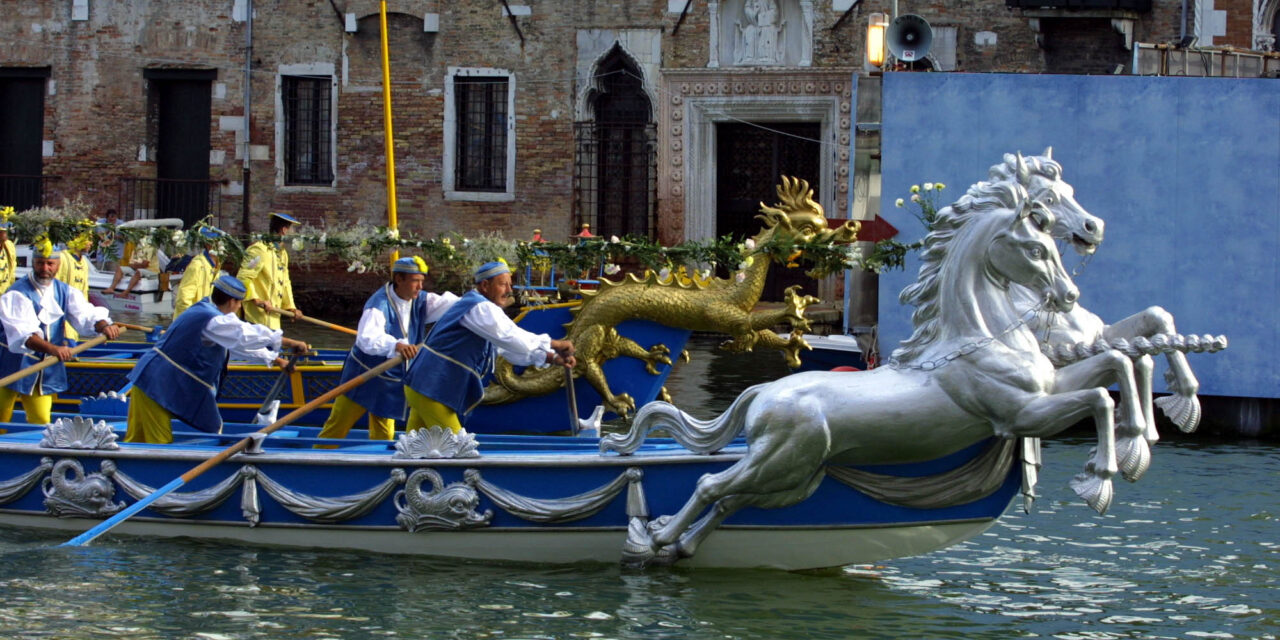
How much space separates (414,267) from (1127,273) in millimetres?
6292

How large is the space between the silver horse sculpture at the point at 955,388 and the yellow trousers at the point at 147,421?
3231 mm

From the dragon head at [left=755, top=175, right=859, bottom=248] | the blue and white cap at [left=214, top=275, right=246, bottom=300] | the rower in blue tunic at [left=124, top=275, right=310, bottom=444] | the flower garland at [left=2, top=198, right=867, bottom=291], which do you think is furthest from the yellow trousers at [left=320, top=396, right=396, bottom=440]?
the dragon head at [left=755, top=175, right=859, bottom=248]

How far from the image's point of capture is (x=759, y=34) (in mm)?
A: 22266

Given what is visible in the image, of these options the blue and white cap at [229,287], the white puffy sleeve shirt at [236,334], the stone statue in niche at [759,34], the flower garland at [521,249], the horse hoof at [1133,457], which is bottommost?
the horse hoof at [1133,457]

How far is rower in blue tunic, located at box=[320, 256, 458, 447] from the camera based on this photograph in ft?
31.7

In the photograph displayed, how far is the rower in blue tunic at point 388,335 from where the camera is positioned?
9.65 m

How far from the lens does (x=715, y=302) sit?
11141mm

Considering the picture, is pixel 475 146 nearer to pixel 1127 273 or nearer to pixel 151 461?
pixel 1127 273

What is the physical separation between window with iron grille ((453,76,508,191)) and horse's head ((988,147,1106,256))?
16.6 m

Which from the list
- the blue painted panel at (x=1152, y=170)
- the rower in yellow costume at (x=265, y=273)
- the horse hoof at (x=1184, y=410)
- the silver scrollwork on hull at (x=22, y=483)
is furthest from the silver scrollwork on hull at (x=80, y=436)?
the blue painted panel at (x=1152, y=170)

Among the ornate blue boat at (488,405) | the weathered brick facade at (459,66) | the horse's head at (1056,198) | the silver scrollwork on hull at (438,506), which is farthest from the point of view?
the weathered brick facade at (459,66)

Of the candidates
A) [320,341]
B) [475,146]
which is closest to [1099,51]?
[475,146]

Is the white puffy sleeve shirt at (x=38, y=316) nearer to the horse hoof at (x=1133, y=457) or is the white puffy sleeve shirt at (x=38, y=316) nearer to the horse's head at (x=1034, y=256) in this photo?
the horse's head at (x=1034, y=256)

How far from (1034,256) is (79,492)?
4.96 meters
